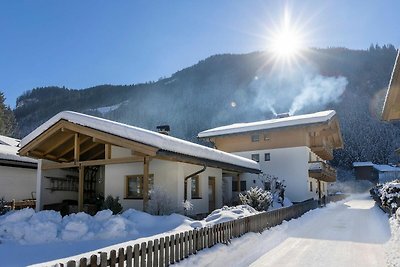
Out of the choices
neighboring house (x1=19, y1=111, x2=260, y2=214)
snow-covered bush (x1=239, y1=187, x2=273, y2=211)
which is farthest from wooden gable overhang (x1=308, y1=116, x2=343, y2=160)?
snow-covered bush (x1=239, y1=187, x2=273, y2=211)

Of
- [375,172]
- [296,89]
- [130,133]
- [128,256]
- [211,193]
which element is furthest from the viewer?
[296,89]

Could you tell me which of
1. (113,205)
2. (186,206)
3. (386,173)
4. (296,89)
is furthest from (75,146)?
(296,89)

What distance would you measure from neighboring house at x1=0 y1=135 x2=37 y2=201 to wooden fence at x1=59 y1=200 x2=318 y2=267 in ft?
46.8

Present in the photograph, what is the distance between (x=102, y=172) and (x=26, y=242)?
1000 cm

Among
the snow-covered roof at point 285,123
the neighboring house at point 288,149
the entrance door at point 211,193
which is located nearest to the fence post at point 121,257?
the entrance door at point 211,193

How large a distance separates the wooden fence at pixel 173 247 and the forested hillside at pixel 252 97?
2783 inches

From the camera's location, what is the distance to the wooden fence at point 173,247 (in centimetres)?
535

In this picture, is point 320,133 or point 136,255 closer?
point 136,255

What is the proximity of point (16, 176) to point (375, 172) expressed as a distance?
66372 millimetres

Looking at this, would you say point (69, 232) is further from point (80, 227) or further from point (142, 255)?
point (142, 255)

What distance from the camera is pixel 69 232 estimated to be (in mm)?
10023

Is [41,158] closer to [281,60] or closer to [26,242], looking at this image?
[26,242]

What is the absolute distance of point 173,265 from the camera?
686 cm

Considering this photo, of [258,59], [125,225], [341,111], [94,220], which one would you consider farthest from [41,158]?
[258,59]
